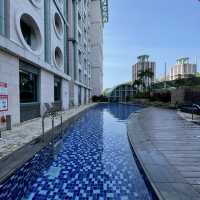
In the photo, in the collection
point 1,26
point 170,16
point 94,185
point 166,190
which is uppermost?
point 170,16

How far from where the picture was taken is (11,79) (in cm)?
781

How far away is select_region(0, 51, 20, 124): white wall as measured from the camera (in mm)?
7203

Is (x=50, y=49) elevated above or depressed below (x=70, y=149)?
above

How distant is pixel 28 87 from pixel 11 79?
94.4 inches

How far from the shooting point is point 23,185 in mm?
3385

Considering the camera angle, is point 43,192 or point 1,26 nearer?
point 43,192

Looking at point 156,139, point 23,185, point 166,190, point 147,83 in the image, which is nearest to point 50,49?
point 156,139

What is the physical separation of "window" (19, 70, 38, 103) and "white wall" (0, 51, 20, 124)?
3.07 ft

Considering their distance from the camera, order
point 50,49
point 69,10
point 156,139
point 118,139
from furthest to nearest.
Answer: point 69,10 → point 50,49 → point 118,139 → point 156,139

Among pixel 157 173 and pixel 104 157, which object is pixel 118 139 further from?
pixel 157 173

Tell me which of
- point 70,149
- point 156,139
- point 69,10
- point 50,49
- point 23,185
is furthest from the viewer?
point 69,10

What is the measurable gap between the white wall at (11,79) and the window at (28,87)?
3.07 feet

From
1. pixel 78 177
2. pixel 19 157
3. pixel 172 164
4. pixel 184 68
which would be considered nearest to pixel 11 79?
pixel 19 157

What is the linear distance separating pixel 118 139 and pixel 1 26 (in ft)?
21.0
